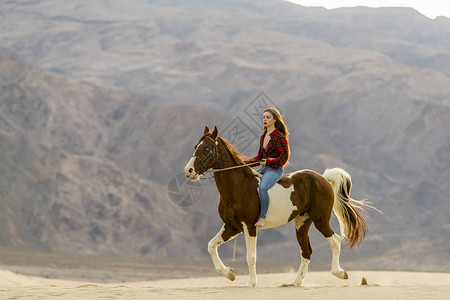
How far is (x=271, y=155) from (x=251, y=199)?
79cm

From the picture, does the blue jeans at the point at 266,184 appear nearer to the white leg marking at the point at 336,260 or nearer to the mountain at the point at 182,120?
the white leg marking at the point at 336,260

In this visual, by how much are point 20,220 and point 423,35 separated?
90.5 metres

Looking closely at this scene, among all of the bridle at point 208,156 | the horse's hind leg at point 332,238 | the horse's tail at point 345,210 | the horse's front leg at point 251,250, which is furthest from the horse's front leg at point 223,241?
the horse's tail at point 345,210

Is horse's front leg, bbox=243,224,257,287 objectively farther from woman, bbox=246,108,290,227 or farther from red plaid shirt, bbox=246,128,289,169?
red plaid shirt, bbox=246,128,289,169

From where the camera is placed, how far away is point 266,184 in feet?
31.9

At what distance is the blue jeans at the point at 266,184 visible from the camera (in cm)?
964

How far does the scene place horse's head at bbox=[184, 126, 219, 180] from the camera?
9422 mm

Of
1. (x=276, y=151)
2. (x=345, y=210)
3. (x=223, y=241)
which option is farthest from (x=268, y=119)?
(x=345, y=210)

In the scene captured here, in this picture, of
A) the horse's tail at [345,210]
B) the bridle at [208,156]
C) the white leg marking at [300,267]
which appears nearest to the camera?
the bridle at [208,156]

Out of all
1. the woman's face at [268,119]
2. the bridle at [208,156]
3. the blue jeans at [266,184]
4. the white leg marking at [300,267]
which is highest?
the woman's face at [268,119]

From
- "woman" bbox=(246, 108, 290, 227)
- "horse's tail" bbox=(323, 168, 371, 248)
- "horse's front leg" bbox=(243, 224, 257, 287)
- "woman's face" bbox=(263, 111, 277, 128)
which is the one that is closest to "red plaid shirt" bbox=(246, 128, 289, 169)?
"woman" bbox=(246, 108, 290, 227)

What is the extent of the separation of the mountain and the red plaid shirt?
95.3ft

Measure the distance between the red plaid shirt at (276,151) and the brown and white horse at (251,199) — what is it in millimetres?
289

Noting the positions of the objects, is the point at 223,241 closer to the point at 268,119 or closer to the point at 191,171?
the point at 191,171
